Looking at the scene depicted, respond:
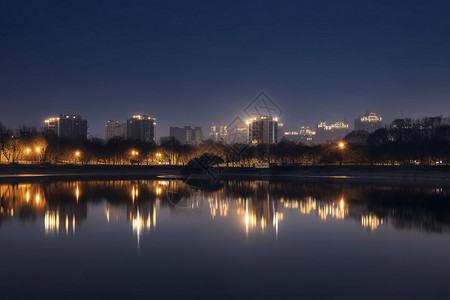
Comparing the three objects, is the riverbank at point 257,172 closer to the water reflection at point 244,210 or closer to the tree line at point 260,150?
the tree line at point 260,150

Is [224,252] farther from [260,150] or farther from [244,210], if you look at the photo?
Result: [260,150]

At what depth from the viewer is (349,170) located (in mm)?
67250

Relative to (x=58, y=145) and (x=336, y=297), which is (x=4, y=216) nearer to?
(x=336, y=297)

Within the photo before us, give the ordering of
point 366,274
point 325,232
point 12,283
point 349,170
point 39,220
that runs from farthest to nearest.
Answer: point 349,170
point 39,220
point 325,232
point 366,274
point 12,283

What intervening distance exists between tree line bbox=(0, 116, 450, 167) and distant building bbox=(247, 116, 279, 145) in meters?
64.2

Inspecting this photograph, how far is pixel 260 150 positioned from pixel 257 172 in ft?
108

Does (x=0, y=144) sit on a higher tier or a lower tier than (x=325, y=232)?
higher

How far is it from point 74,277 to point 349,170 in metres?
62.8

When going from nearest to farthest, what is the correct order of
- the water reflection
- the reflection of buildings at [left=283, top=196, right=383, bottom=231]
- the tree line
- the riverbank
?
1. the water reflection
2. the reflection of buildings at [left=283, top=196, right=383, bottom=231]
3. the riverbank
4. the tree line

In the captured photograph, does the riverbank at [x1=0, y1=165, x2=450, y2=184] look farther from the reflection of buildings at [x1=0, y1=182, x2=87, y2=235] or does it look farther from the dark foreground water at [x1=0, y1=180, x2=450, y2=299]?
the dark foreground water at [x1=0, y1=180, x2=450, y2=299]

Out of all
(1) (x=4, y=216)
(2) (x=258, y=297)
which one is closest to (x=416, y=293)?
(2) (x=258, y=297)

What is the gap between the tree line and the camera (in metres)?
77.8

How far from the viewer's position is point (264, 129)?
17875cm

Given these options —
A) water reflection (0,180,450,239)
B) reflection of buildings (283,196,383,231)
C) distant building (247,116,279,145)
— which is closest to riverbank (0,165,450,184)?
water reflection (0,180,450,239)
